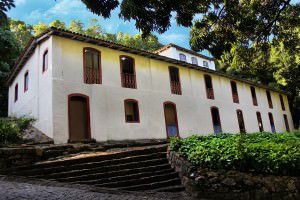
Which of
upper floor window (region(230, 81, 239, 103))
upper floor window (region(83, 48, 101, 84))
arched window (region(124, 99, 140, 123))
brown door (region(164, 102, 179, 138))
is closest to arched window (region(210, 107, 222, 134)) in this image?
upper floor window (region(230, 81, 239, 103))

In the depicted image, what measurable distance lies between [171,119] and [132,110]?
3249 mm

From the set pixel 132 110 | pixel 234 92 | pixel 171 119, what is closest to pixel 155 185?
pixel 132 110

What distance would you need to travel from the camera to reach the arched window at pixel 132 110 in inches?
664

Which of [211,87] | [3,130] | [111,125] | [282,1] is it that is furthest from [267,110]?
[3,130]

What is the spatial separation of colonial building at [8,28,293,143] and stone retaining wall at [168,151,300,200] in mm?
8095

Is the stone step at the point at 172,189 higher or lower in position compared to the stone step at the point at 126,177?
lower

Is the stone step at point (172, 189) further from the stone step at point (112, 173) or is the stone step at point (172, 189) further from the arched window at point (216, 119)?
the arched window at point (216, 119)

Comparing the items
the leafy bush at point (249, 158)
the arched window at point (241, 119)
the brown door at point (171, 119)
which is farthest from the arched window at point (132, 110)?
the arched window at point (241, 119)

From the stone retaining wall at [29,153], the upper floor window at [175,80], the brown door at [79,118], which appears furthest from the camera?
the upper floor window at [175,80]

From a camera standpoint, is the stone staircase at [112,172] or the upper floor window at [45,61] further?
the upper floor window at [45,61]

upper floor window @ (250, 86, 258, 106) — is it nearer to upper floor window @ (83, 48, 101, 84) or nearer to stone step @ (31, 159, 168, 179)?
upper floor window @ (83, 48, 101, 84)

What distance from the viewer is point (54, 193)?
20.8 ft

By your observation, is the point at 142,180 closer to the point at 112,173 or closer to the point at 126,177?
the point at 126,177

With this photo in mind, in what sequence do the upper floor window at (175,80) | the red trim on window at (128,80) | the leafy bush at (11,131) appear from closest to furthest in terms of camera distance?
1. the leafy bush at (11,131)
2. the red trim on window at (128,80)
3. the upper floor window at (175,80)
